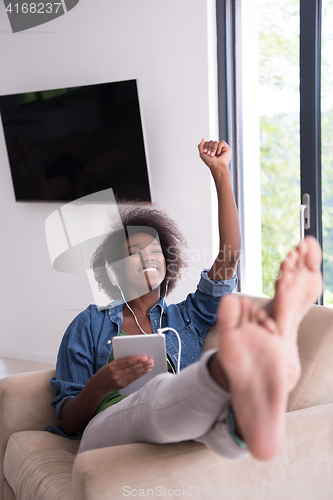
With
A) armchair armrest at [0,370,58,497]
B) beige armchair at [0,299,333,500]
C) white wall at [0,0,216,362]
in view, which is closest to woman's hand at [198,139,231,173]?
beige armchair at [0,299,333,500]

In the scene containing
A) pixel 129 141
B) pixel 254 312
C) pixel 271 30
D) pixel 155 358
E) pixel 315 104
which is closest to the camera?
pixel 254 312

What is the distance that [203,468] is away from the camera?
961 millimetres

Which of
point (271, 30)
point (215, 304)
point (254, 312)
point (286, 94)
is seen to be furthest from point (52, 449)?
point (271, 30)

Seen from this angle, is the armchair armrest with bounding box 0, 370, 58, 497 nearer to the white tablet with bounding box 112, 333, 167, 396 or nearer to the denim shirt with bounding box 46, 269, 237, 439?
the denim shirt with bounding box 46, 269, 237, 439

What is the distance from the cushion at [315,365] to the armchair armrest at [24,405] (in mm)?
736

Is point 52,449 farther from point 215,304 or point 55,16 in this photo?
point 55,16

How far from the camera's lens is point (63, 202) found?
2.88 metres

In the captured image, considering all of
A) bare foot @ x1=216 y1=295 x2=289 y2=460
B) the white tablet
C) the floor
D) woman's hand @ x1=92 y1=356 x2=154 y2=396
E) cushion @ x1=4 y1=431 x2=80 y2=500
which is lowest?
the floor

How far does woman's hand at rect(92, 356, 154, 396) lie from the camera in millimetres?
1165

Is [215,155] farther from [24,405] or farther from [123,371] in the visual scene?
[24,405]

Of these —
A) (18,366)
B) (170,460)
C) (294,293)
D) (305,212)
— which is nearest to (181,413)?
(170,460)

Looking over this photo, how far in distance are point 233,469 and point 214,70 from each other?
6.62 ft

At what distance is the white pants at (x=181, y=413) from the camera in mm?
799

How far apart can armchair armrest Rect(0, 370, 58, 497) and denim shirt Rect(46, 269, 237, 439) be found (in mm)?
53
